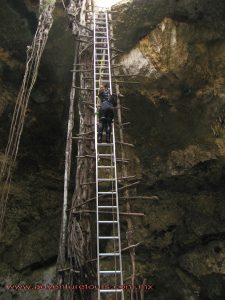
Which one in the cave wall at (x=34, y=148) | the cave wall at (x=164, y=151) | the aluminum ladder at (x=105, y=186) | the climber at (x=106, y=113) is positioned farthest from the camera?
the cave wall at (x=34, y=148)

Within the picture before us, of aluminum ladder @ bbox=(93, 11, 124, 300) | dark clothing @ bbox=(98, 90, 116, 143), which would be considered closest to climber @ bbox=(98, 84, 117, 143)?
dark clothing @ bbox=(98, 90, 116, 143)

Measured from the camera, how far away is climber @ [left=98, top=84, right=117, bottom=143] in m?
7.36

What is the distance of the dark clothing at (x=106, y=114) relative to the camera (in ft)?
24.1

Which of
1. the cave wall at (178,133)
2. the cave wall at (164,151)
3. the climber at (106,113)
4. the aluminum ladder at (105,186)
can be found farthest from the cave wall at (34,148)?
the climber at (106,113)

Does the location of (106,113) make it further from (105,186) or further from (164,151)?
(164,151)

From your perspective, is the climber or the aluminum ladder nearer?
the climber

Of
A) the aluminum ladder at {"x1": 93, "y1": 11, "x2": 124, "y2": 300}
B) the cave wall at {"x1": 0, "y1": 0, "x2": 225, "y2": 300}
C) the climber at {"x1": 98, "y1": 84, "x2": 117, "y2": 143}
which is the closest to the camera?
the climber at {"x1": 98, "y1": 84, "x2": 117, "y2": 143}

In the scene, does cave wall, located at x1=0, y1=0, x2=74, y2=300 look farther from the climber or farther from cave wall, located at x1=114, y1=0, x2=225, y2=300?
the climber

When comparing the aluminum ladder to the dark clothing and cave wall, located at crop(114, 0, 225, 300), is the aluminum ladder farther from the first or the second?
cave wall, located at crop(114, 0, 225, 300)

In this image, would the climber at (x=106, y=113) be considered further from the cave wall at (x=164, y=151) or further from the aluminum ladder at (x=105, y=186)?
the cave wall at (x=164, y=151)

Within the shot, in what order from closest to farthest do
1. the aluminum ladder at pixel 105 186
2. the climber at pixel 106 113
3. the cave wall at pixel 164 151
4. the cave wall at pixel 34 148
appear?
the climber at pixel 106 113, the aluminum ladder at pixel 105 186, the cave wall at pixel 164 151, the cave wall at pixel 34 148

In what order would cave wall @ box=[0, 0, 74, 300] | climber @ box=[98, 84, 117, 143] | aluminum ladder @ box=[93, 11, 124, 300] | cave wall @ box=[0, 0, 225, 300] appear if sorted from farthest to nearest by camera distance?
1. cave wall @ box=[0, 0, 74, 300]
2. cave wall @ box=[0, 0, 225, 300]
3. aluminum ladder @ box=[93, 11, 124, 300]
4. climber @ box=[98, 84, 117, 143]

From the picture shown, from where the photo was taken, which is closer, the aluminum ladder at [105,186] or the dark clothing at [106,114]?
the dark clothing at [106,114]

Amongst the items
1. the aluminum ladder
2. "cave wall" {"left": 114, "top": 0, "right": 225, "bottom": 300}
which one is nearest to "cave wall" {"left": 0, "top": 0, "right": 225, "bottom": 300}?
"cave wall" {"left": 114, "top": 0, "right": 225, "bottom": 300}
